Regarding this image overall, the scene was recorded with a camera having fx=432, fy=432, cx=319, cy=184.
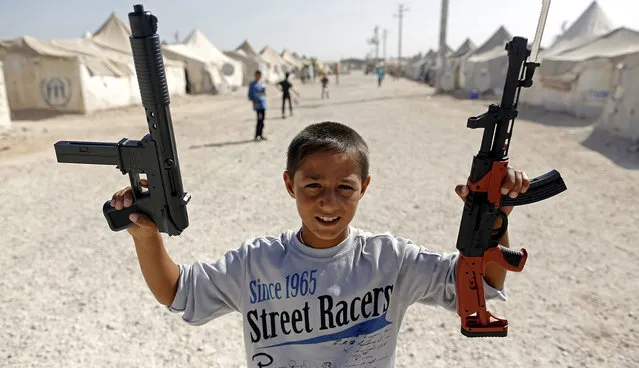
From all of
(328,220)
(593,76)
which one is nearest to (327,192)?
(328,220)

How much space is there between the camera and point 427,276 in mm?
1462

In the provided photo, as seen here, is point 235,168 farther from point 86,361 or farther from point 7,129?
point 7,129

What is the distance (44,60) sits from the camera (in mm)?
15039

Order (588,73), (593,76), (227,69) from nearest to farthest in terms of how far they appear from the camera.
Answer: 1. (593,76)
2. (588,73)
3. (227,69)

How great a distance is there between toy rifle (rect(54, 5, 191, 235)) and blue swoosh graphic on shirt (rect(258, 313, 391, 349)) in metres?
0.57

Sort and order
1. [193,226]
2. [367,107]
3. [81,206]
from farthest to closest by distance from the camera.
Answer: [367,107] < [81,206] < [193,226]

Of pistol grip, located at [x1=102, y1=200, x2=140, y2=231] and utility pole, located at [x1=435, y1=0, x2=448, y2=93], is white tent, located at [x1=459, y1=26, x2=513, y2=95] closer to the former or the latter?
utility pole, located at [x1=435, y1=0, x2=448, y2=93]

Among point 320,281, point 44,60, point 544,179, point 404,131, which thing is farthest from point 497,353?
point 44,60

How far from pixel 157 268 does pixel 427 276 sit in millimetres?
Answer: 879

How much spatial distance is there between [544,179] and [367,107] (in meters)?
16.3

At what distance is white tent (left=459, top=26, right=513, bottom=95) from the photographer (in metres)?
21.5

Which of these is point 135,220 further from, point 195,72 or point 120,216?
point 195,72

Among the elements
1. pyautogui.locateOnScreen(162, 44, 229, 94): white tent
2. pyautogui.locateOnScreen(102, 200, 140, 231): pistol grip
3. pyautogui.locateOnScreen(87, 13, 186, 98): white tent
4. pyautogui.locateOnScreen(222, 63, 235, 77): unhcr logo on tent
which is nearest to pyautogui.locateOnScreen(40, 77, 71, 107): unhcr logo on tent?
pyautogui.locateOnScreen(87, 13, 186, 98): white tent

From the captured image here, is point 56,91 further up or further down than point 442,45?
further down
